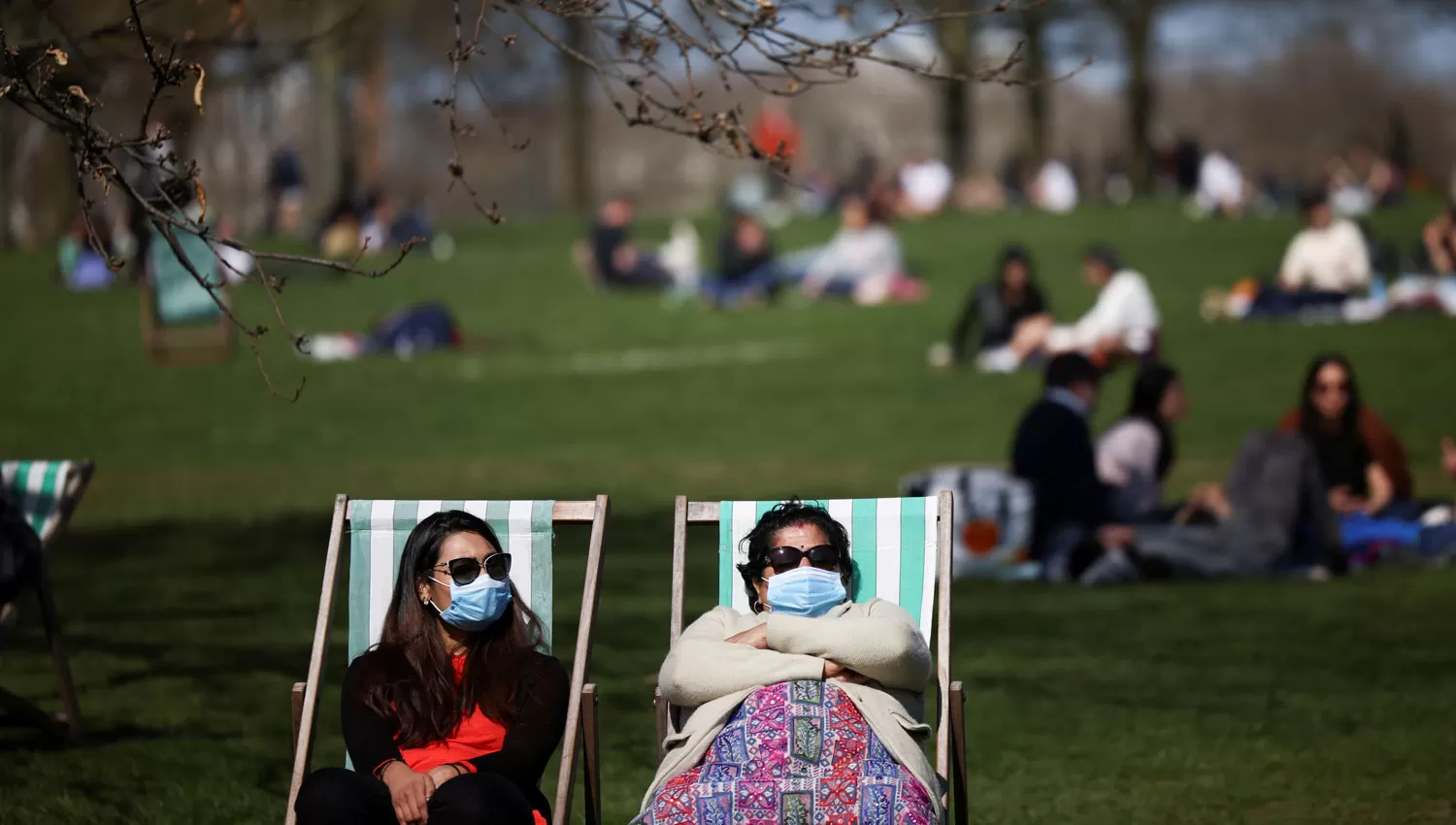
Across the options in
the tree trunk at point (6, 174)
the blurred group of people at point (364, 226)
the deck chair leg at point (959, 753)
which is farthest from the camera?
the tree trunk at point (6, 174)

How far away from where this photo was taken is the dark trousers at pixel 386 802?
4566 millimetres

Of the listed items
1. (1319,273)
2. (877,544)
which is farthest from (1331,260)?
(877,544)

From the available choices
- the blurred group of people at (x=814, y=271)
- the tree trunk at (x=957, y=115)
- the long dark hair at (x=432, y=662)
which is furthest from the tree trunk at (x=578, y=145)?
the long dark hair at (x=432, y=662)

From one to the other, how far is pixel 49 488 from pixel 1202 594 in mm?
Answer: 5198

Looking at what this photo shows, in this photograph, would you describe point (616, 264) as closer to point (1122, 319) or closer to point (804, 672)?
point (1122, 319)

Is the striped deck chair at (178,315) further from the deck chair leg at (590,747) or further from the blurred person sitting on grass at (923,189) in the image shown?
the blurred person sitting on grass at (923,189)

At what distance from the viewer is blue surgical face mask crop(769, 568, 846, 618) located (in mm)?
4977

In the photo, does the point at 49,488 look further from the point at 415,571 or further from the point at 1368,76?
the point at 1368,76

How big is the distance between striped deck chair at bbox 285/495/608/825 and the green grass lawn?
0.98 m

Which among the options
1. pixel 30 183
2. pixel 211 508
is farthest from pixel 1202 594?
pixel 30 183

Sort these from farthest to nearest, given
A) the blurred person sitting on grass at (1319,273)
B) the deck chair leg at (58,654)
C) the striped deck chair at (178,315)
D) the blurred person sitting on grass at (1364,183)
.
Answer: the blurred person sitting on grass at (1364,183) < the striped deck chair at (178,315) < the blurred person sitting on grass at (1319,273) < the deck chair leg at (58,654)

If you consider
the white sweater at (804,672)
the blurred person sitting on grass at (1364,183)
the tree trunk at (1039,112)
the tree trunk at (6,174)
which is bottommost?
the white sweater at (804,672)

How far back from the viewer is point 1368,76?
8200cm

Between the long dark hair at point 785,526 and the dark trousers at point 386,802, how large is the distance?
854 millimetres
